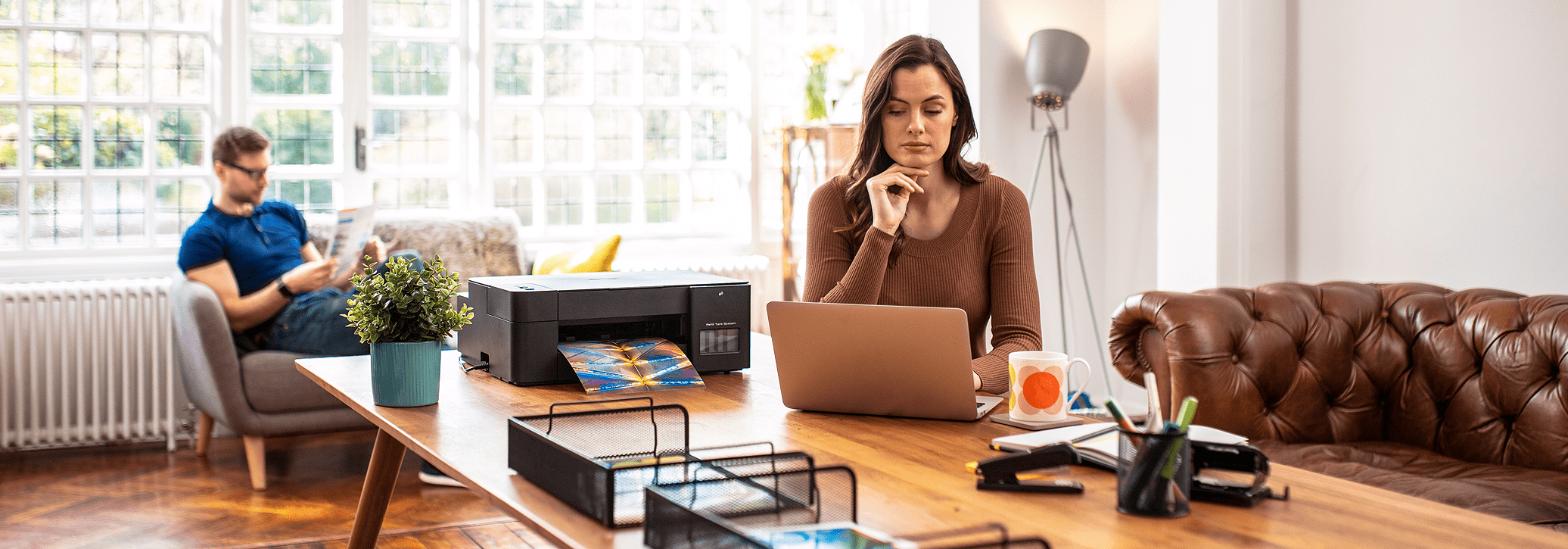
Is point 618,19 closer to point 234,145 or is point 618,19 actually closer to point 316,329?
point 234,145

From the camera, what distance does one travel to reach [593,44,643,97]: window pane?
15.8ft

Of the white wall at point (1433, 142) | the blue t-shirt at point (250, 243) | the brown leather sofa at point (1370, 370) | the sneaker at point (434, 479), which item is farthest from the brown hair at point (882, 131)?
the blue t-shirt at point (250, 243)

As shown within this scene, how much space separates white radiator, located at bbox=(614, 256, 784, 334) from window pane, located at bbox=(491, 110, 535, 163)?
60cm

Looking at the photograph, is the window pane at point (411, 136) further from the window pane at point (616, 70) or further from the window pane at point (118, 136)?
the window pane at point (118, 136)

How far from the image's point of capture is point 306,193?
4.41 meters

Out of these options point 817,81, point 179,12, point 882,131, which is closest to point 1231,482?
point 882,131

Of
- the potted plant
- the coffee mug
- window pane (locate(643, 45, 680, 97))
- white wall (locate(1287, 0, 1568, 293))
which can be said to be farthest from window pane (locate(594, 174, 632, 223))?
the coffee mug

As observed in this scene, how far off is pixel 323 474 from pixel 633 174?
1835mm

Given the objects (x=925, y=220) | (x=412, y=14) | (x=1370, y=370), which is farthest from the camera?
(x=412, y=14)

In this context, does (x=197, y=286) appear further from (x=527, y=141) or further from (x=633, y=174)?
(x=633, y=174)

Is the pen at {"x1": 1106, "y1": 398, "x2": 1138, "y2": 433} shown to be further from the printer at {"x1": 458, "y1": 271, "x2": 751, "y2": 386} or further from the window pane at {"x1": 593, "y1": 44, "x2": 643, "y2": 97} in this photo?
the window pane at {"x1": 593, "y1": 44, "x2": 643, "y2": 97}

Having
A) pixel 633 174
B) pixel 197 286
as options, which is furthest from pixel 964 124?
pixel 633 174

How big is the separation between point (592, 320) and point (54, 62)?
3.20 meters

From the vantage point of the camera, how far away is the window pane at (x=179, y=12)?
412 centimetres
